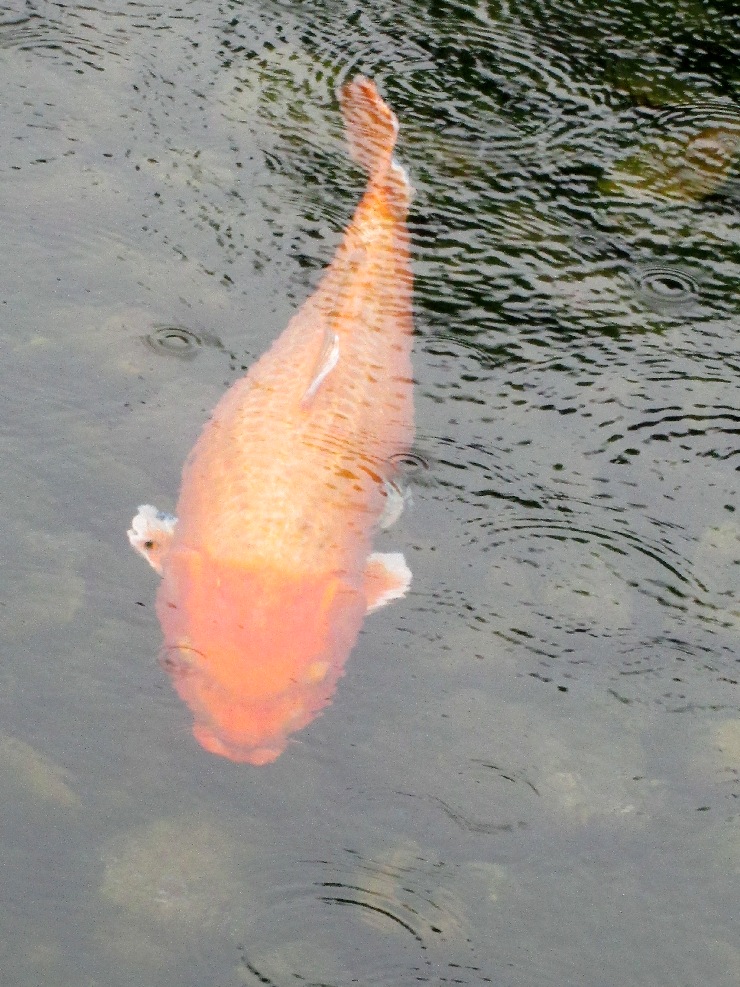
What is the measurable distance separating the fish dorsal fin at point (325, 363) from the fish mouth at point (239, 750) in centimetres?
163

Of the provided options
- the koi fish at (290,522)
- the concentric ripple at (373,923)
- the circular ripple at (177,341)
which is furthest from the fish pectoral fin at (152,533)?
the concentric ripple at (373,923)

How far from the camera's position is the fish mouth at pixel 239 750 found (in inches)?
181

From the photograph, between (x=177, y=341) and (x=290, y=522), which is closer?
(x=290, y=522)

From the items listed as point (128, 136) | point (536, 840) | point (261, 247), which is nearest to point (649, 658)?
point (536, 840)

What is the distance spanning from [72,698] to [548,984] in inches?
73.7

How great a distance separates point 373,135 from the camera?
7543 mm

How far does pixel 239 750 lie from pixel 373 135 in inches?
163

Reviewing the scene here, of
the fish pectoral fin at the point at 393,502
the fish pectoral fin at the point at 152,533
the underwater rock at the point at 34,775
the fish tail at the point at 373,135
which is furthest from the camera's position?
the fish tail at the point at 373,135

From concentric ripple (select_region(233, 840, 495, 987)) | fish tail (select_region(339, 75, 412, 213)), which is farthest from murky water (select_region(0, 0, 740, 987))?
fish tail (select_region(339, 75, 412, 213))

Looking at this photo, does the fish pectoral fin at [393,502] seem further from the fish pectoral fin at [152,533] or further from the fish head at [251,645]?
the fish pectoral fin at [152,533]

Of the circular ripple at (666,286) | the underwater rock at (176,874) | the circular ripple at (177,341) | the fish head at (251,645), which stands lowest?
the underwater rock at (176,874)

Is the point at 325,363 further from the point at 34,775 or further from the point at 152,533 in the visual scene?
the point at 34,775

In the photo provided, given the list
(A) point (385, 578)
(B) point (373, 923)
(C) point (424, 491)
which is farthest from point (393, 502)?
(B) point (373, 923)

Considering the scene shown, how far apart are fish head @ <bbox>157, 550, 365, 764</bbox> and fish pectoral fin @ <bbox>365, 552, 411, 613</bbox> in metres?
0.07
